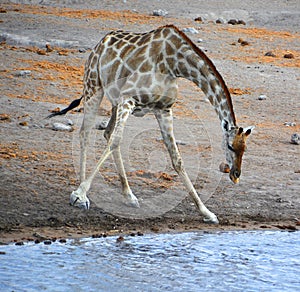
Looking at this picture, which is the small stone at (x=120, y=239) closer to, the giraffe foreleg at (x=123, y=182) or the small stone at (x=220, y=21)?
the giraffe foreleg at (x=123, y=182)

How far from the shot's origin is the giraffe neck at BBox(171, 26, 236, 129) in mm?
6426

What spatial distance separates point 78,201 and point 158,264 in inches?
48.3

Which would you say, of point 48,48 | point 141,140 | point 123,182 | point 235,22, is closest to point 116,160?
point 123,182

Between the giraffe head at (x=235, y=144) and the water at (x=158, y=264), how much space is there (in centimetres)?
58

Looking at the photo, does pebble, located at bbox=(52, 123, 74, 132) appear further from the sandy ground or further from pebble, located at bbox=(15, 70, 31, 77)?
pebble, located at bbox=(15, 70, 31, 77)

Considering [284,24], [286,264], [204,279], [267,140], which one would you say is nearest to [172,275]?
[204,279]

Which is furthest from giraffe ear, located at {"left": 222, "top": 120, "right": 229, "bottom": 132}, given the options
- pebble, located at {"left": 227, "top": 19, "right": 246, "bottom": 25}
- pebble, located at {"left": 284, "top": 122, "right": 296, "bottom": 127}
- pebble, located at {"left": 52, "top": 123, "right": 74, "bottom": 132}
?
pebble, located at {"left": 227, "top": 19, "right": 246, "bottom": 25}

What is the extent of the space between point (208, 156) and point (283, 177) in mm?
963

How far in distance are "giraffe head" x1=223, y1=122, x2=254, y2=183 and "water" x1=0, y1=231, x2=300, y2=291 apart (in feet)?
1.91

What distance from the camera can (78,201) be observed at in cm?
666

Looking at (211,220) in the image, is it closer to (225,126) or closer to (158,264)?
(225,126)

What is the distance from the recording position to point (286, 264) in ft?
19.6

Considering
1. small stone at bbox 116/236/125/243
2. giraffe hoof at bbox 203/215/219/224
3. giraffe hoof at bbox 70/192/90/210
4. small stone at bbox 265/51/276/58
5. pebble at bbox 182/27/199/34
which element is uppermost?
pebble at bbox 182/27/199/34

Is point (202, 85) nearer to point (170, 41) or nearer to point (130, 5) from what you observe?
point (170, 41)
